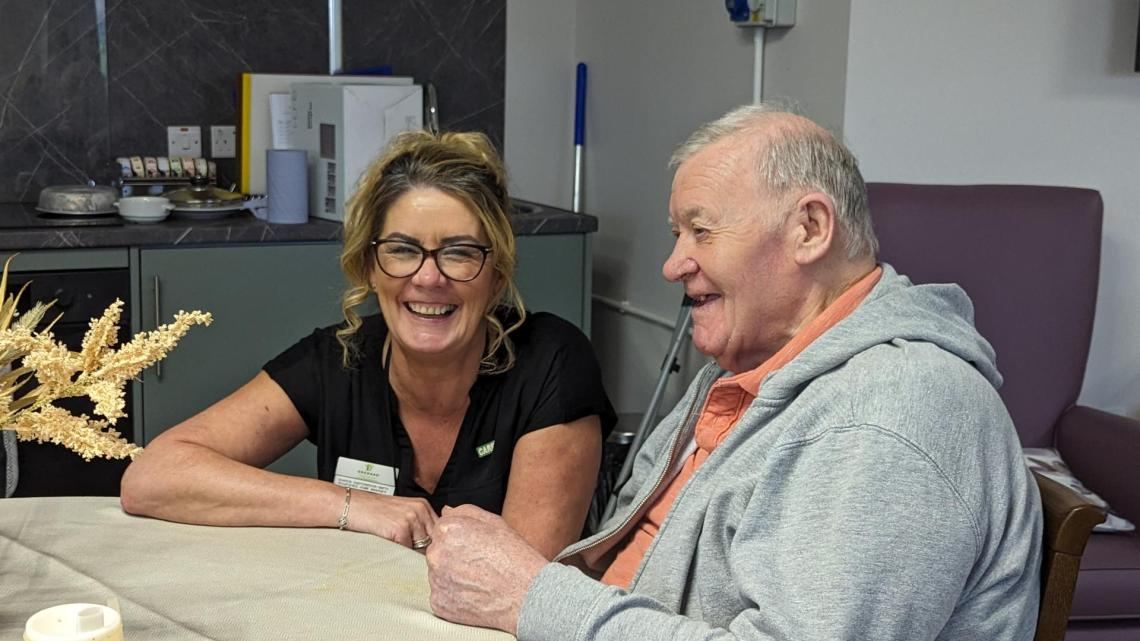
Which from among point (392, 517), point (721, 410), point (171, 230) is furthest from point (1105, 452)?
point (171, 230)

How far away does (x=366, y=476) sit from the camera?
6.20ft

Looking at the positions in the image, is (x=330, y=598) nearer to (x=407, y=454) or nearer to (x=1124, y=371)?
(x=407, y=454)

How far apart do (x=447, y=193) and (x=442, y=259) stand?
0.09 meters

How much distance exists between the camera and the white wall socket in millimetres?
3693

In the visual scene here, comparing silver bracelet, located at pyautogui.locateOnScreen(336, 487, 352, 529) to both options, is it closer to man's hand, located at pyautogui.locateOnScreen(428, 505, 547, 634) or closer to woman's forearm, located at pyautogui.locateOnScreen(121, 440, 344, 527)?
woman's forearm, located at pyautogui.locateOnScreen(121, 440, 344, 527)

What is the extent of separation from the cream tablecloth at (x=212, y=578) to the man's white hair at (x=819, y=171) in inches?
21.7

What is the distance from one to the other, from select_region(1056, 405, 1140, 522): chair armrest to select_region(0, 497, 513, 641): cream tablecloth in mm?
1571

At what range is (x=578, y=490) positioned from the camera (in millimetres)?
1844

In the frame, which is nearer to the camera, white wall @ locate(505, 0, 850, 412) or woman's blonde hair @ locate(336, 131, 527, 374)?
woman's blonde hair @ locate(336, 131, 527, 374)

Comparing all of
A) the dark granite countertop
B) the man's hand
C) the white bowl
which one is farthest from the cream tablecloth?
the white bowl

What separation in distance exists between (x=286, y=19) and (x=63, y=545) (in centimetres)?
260

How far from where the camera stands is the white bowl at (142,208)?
126 inches

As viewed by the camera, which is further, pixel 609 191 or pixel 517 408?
pixel 609 191

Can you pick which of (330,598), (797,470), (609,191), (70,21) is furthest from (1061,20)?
(70,21)
